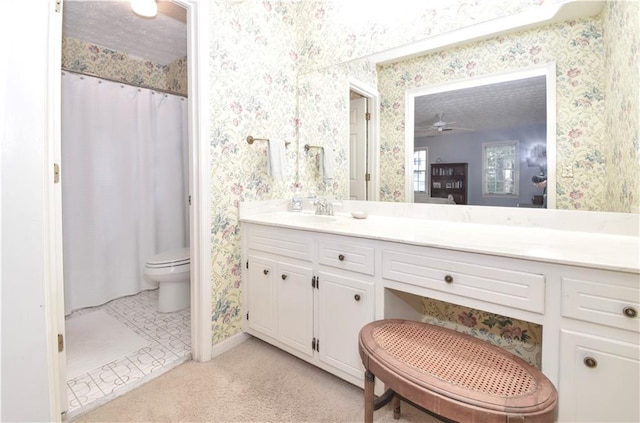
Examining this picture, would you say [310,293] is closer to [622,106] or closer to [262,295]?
[262,295]

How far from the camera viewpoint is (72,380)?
169 centimetres

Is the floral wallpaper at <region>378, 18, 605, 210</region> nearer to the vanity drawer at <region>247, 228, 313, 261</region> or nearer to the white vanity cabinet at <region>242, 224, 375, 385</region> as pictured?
the white vanity cabinet at <region>242, 224, 375, 385</region>

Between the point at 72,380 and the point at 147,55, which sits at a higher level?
the point at 147,55

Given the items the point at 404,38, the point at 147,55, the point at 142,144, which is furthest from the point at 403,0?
the point at 147,55

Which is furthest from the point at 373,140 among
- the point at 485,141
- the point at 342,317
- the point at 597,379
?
the point at 597,379

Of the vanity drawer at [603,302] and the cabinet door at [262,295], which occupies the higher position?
the vanity drawer at [603,302]

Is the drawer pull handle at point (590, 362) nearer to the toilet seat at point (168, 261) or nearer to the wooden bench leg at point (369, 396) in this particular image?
the wooden bench leg at point (369, 396)

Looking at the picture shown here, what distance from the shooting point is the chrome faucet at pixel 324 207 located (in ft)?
7.03

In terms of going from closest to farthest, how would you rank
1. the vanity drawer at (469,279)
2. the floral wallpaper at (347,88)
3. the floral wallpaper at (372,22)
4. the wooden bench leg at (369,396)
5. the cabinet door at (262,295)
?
the vanity drawer at (469,279) → the wooden bench leg at (369,396) → the floral wallpaper at (347,88) → the floral wallpaper at (372,22) → the cabinet door at (262,295)

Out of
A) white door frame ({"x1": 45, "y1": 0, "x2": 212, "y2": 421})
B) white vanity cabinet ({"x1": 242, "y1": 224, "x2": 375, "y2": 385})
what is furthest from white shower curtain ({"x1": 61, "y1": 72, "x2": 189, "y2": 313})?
white vanity cabinet ({"x1": 242, "y1": 224, "x2": 375, "y2": 385})

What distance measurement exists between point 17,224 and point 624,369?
143 cm

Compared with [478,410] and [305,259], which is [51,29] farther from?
[478,410]

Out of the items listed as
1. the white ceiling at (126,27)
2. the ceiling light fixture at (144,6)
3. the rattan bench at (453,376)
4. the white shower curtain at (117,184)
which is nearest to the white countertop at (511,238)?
the rattan bench at (453,376)

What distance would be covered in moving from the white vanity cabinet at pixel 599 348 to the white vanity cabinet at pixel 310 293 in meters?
0.71
